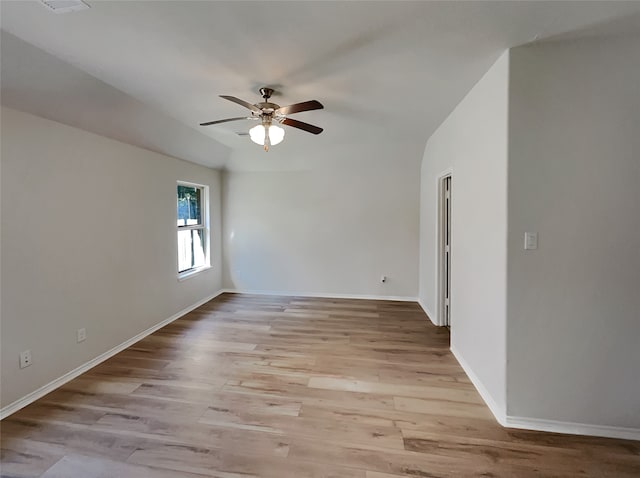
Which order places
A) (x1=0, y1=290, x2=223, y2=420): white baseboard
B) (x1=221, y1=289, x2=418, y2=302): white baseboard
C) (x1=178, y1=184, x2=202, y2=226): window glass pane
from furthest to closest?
(x1=221, y1=289, x2=418, y2=302): white baseboard < (x1=178, y1=184, x2=202, y2=226): window glass pane < (x1=0, y1=290, x2=223, y2=420): white baseboard

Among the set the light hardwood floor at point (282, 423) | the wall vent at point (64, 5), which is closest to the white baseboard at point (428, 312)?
the light hardwood floor at point (282, 423)

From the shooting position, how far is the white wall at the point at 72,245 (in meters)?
2.20

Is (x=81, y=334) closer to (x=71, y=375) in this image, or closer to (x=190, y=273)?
(x=71, y=375)

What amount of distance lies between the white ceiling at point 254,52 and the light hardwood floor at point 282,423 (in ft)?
7.61

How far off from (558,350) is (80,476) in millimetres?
3015

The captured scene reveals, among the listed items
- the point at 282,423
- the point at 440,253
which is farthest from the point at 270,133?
the point at 440,253

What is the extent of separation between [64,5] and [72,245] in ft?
6.35

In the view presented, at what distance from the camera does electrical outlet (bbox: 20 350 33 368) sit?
2.26 metres

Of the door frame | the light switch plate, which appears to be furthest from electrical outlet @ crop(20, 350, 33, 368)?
the door frame

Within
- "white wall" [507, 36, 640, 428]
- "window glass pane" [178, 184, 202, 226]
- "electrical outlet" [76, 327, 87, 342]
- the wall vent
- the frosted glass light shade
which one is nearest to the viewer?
the wall vent

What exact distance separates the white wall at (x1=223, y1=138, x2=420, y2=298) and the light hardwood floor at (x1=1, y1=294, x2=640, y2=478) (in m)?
1.97

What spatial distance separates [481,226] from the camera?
2.38 meters

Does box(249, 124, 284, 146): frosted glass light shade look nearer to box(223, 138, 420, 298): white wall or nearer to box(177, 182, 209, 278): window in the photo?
box(223, 138, 420, 298): white wall

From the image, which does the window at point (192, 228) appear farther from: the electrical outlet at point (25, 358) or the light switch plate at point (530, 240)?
the light switch plate at point (530, 240)
